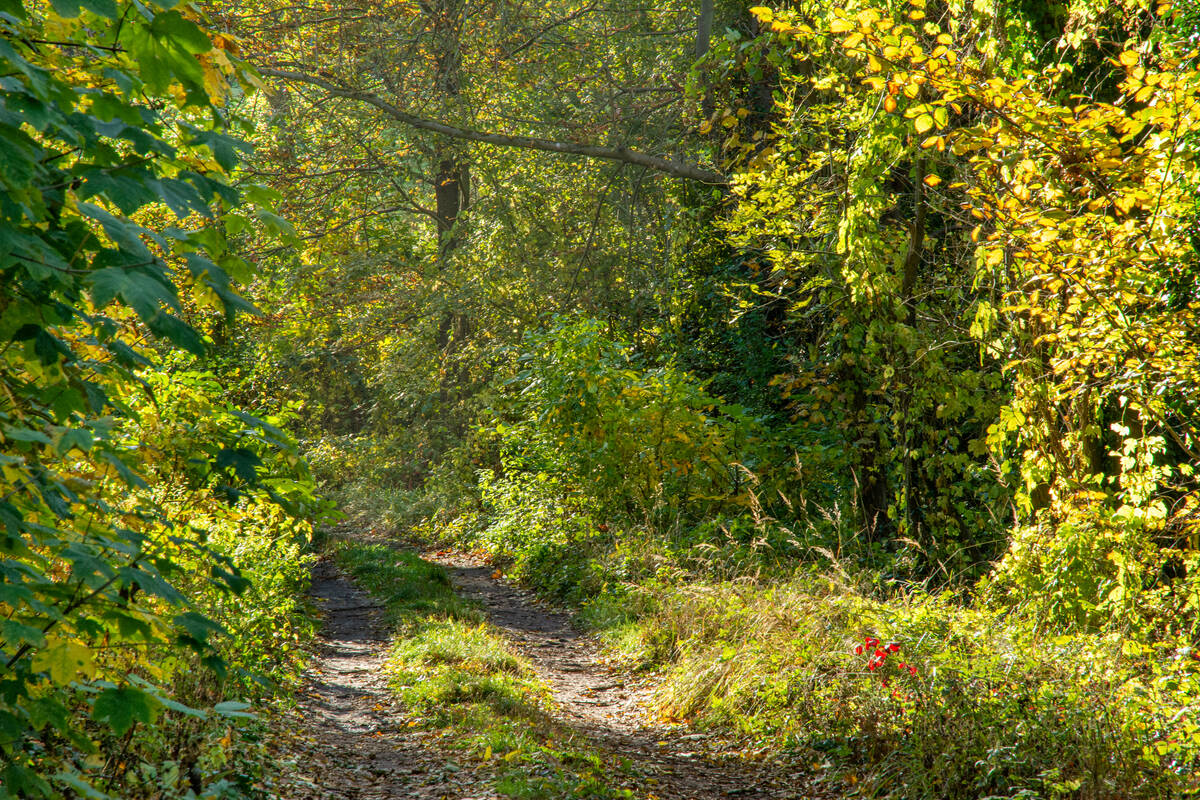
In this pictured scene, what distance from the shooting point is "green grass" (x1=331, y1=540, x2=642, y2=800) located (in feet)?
14.7

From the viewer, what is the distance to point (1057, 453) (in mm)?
5770

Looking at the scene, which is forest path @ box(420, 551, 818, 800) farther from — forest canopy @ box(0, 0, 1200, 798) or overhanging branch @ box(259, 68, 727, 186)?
overhanging branch @ box(259, 68, 727, 186)

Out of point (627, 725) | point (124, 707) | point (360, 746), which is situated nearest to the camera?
point (124, 707)

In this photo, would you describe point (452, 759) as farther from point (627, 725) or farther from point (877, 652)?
point (877, 652)

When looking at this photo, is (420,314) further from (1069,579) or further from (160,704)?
(160,704)

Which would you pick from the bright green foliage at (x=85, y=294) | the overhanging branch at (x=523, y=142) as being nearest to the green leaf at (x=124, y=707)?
the bright green foliage at (x=85, y=294)

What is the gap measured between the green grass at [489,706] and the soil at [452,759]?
0.39 ft

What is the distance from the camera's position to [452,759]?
491 cm

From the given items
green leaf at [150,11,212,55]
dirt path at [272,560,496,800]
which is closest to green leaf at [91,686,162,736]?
green leaf at [150,11,212,55]

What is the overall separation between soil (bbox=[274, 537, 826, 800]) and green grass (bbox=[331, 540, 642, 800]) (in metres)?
0.12

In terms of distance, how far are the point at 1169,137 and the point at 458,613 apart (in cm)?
671

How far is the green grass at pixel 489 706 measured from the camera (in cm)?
449

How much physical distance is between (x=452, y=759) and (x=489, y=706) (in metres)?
0.69

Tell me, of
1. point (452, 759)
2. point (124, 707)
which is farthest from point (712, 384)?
point (124, 707)
